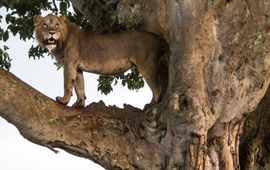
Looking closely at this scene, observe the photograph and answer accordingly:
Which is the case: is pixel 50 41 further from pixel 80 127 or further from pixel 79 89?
pixel 80 127

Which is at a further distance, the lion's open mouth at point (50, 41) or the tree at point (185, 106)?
the lion's open mouth at point (50, 41)

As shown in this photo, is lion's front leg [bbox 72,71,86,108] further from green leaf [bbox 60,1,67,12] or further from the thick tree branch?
green leaf [bbox 60,1,67,12]

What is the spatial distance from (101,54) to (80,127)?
931 mm

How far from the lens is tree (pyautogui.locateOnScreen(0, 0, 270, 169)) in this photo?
6.85 meters

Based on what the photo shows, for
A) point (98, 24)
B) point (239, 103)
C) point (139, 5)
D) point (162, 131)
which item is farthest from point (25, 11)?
point (239, 103)

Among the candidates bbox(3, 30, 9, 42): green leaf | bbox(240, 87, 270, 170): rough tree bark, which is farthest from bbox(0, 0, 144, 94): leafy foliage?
bbox(240, 87, 270, 170): rough tree bark

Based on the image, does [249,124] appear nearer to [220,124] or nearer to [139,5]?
[220,124]

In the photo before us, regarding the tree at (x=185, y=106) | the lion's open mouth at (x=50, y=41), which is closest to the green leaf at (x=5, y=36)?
the lion's open mouth at (x=50, y=41)

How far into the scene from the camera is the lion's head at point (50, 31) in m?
7.19

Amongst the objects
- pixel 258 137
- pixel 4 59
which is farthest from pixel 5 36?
pixel 258 137

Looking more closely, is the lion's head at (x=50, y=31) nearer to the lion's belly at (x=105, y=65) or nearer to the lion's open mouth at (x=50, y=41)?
the lion's open mouth at (x=50, y=41)

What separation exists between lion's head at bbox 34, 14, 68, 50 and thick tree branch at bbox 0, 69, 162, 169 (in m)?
0.63

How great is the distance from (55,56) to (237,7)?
2267mm

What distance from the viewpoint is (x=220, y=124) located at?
23.8 ft
